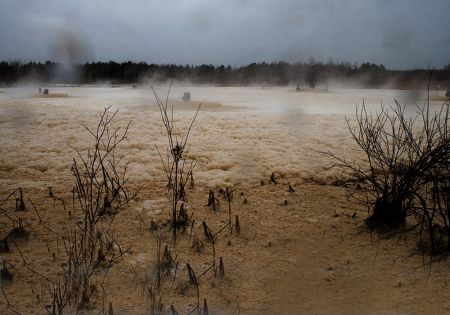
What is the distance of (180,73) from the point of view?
257 feet

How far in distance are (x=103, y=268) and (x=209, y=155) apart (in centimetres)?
398

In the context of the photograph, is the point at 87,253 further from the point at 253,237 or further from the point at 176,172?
the point at 253,237

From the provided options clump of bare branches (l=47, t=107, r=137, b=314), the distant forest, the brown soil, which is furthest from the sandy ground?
the distant forest

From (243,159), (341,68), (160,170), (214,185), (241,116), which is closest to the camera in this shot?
(214,185)

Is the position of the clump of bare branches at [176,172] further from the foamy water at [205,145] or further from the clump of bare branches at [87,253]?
the clump of bare branches at [87,253]

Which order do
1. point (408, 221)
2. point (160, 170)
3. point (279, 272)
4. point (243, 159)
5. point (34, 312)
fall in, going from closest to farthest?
point (34, 312)
point (279, 272)
point (408, 221)
point (160, 170)
point (243, 159)

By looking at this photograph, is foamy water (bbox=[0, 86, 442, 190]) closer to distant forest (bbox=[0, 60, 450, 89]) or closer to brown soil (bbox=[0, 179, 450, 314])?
brown soil (bbox=[0, 179, 450, 314])

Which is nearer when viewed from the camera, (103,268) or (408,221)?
(103,268)

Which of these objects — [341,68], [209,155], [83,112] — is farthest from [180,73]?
[209,155]

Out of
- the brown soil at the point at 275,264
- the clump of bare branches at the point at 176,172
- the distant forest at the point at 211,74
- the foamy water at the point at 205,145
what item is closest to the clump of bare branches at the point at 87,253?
the brown soil at the point at 275,264

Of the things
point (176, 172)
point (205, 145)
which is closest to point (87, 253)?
point (176, 172)

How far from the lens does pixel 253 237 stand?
5.24 m

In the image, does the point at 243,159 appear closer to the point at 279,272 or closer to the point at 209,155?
the point at 209,155

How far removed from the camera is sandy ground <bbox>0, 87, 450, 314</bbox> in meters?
3.91
